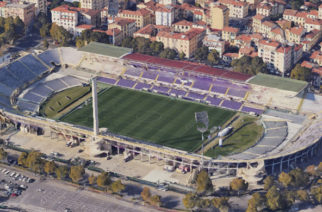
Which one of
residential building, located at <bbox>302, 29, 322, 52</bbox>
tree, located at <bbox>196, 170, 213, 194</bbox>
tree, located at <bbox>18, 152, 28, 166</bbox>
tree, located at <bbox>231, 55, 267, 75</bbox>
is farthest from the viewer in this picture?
residential building, located at <bbox>302, 29, 322, 52</bbox>

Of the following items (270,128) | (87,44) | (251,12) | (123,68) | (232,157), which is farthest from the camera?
(251,12)

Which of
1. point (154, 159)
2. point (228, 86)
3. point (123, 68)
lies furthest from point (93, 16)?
point (154, 159)

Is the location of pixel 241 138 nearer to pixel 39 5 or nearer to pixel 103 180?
pixel 103 180

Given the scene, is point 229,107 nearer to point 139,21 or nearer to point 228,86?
point 228,86

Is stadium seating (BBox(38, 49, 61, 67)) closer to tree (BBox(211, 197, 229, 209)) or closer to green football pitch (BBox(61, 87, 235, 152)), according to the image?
green football pitch (BBox(61, 87, 235, 152))

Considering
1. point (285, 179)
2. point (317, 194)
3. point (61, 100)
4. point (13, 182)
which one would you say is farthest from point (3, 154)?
point (317, 194)

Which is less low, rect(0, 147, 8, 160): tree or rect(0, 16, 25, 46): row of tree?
rect(0, 16, 25, 46): row of tree

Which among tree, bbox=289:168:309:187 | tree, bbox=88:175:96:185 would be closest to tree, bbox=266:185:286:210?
tree, bbox=289:168:309:187

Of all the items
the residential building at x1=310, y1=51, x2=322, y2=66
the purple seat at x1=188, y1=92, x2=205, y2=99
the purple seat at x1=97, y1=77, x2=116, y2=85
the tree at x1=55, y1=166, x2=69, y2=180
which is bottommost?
the tree at x1=55, y1=166, x2=69, y2=180
